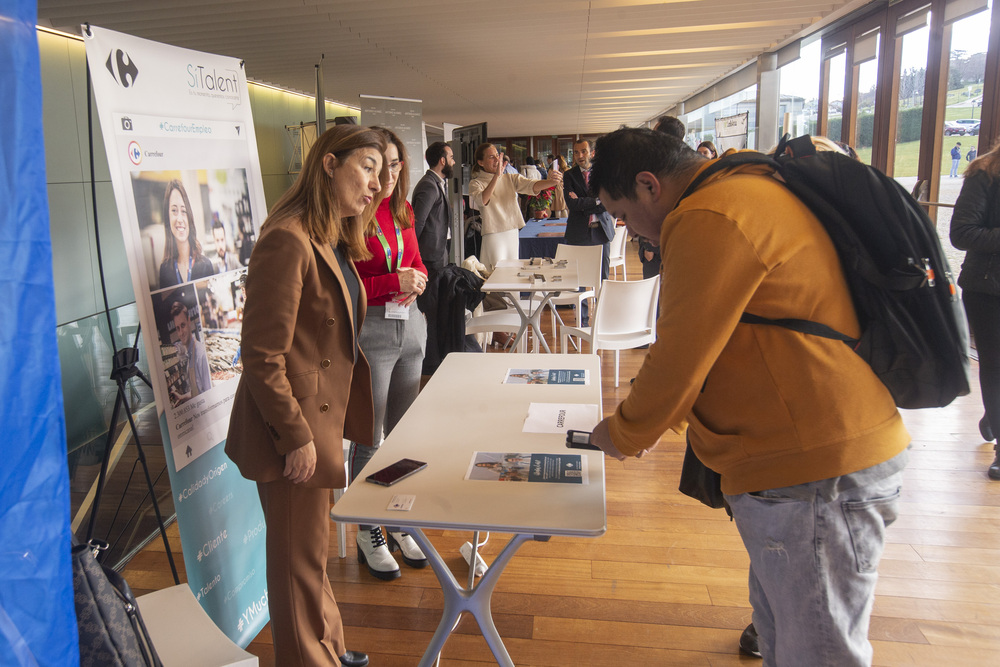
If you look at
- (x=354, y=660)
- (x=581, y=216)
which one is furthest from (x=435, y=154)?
(x=354, y=660)

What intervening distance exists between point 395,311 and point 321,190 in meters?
0.77

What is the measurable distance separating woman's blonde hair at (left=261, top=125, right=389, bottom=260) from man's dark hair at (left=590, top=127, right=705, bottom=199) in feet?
2.51

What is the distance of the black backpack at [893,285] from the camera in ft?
3.84

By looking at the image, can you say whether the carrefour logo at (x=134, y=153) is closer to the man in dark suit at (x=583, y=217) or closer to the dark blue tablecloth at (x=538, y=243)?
the man in dark suit at (x=583, y=217)

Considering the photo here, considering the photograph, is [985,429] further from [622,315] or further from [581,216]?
[581,216]

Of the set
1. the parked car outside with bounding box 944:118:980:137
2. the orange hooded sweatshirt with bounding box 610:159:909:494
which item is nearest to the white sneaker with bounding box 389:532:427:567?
the orange hooded sweatshirt with bounding box 610:159:909:494

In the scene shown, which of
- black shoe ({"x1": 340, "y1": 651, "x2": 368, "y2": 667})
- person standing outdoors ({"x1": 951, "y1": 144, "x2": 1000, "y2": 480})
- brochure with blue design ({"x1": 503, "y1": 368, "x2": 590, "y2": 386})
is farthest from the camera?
person standing outdoors ({"x1": 951, "y1": 144, "x2": 1000, "y2": 480})

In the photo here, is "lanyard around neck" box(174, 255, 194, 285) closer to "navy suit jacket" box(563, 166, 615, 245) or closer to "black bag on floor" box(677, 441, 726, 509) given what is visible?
"black bag on floor" box(677, 441, 726, 509)

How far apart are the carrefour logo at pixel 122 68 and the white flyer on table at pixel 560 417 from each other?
56.8 inches

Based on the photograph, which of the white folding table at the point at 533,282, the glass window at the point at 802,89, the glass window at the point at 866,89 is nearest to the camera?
the white folding table at the point at 533,282

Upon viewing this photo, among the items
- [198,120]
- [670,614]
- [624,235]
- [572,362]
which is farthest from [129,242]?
[624,235]

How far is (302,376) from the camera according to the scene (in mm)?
1729

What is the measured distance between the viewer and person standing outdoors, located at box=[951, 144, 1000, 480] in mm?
3172

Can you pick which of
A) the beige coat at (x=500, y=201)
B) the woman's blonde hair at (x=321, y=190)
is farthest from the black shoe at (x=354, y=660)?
the beige coat at (x=500, y=201)
